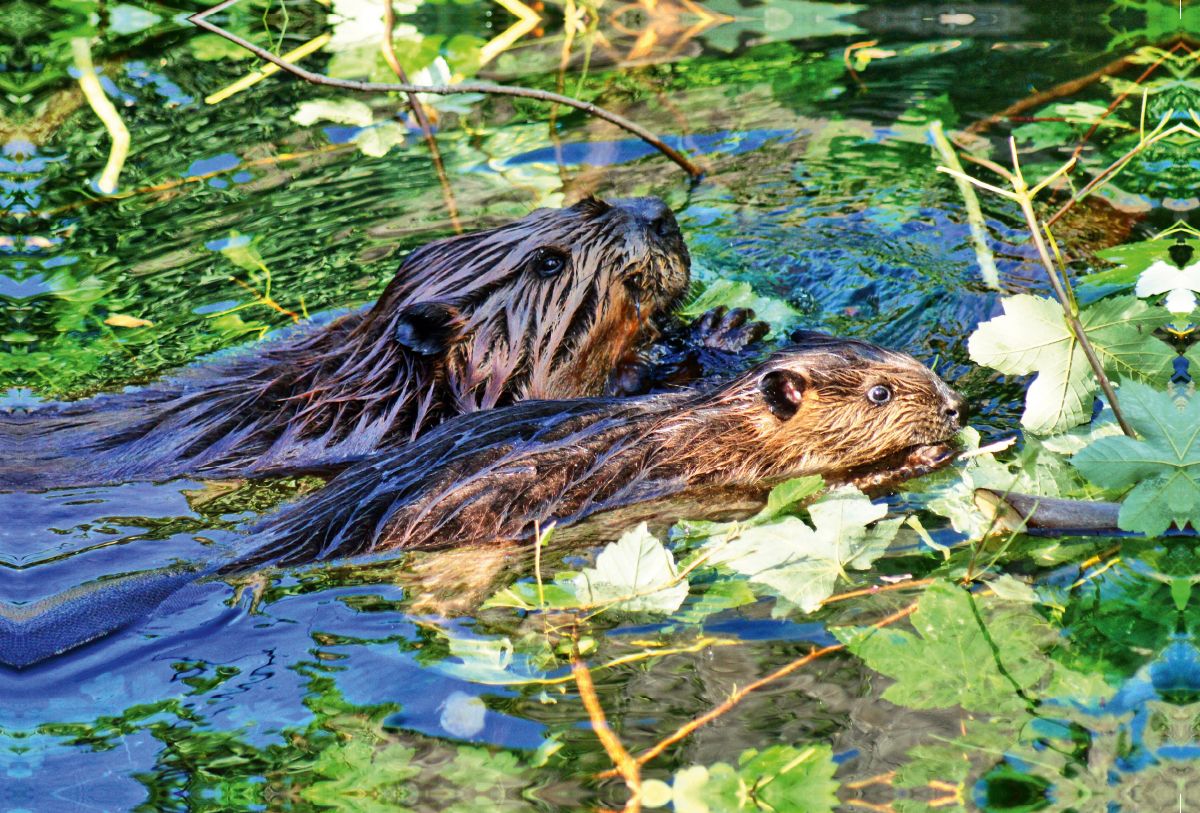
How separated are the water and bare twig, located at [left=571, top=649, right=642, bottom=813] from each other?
0.03m

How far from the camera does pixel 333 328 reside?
170 inches

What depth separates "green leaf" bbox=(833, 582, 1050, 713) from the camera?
2320mm

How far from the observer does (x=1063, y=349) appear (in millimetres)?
2936

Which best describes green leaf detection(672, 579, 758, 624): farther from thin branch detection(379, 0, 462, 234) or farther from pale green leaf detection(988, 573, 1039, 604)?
thin branch detection(379, 0, 462, 234)

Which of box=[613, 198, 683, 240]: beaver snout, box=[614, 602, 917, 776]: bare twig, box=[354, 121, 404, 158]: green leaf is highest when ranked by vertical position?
box=[354, 121, 404, 158]: green leaf

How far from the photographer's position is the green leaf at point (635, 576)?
8.73ft

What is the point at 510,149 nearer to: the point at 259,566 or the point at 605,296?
the point at 605,296

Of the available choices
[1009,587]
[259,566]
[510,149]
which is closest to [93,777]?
[259,566]

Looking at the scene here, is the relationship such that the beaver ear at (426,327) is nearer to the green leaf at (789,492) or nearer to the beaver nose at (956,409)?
the green leaf at (789,492)

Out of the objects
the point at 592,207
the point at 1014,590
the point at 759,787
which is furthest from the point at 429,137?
the point at 759,787

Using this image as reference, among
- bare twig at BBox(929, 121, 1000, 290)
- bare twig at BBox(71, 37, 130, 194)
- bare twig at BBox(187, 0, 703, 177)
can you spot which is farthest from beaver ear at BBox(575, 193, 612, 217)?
bare twig at BBox(71, 37, 130, 194)

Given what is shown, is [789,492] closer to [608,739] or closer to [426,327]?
[608,739]

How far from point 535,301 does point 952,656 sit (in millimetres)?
2019

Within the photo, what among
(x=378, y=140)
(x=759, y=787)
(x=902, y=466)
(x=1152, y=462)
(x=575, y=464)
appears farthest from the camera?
(x=378, y=140)
